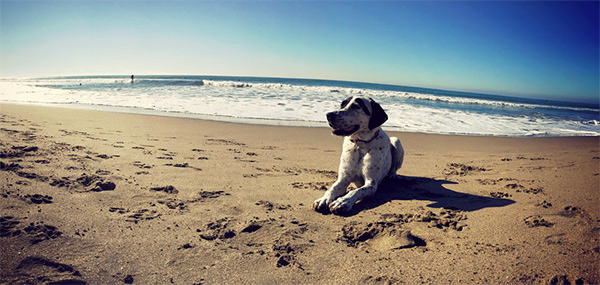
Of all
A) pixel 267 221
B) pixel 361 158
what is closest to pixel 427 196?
pixel 361 158

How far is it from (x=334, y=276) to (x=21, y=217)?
100 inches

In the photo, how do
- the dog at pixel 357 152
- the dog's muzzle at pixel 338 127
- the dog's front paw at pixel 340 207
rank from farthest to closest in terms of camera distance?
the dog's muzzle at pixel 338 127 → the dog at pixel 357 152 → the dog's front paw at pixel 340 207

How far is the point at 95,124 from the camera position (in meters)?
7.66

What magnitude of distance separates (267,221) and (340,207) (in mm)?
772

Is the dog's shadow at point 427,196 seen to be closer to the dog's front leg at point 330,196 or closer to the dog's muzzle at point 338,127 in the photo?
the dog's front leg at point 330,196

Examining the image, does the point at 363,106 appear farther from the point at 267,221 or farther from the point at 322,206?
the point at 267,221

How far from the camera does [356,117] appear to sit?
3.39 meters

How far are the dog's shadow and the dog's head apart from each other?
851mm

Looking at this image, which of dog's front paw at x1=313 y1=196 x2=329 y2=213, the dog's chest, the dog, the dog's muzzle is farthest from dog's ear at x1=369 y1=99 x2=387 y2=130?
dog's front paw at x1=313 y1=196 x2=329 y2=213

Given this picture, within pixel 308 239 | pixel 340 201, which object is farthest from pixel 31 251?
pixel 340 201

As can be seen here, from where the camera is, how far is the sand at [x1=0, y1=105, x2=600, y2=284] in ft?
6.50

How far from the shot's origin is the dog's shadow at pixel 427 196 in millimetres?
3303

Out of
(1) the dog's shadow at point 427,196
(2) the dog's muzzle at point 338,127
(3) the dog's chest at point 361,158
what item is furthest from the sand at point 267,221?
(2) the dog's muzzle at point 338,127

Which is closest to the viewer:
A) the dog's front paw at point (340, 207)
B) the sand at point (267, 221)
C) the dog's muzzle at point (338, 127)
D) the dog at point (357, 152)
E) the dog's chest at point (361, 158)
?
the sand at point (267, 221)
